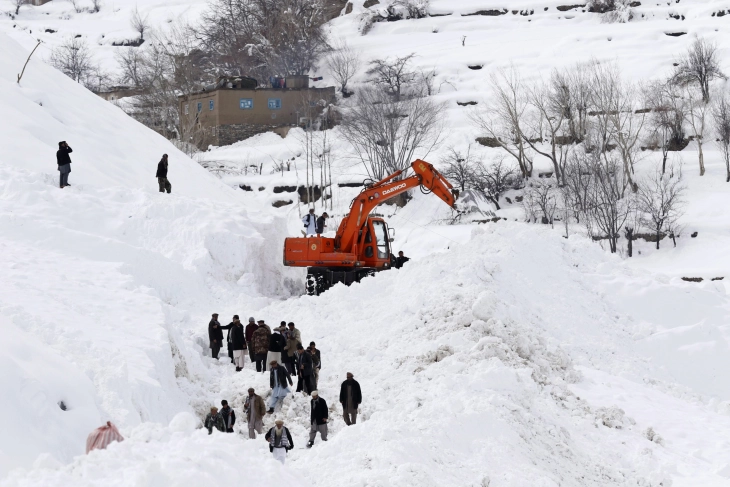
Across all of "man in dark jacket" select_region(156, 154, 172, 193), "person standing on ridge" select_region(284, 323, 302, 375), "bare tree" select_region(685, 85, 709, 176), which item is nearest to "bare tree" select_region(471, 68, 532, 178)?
"bare tree" select_region(685, 85, 709, 176)

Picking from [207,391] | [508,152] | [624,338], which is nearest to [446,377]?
[207,391]

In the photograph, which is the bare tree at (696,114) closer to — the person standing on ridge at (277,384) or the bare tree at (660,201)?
the bare tree at (660,201)

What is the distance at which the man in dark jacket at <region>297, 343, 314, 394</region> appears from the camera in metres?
14.9

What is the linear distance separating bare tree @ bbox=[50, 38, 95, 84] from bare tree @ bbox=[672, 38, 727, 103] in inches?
1870

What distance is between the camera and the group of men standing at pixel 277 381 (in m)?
12.6

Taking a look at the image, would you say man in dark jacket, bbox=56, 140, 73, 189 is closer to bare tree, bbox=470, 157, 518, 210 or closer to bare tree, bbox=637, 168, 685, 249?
bare tree, bbox=637, 168, 685, 249

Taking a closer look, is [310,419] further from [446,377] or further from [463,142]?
[463,142]

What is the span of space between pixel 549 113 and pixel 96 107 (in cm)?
2657

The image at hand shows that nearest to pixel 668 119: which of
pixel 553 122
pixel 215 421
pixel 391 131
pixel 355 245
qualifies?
pixel 553 122

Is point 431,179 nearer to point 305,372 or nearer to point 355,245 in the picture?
point 355,245

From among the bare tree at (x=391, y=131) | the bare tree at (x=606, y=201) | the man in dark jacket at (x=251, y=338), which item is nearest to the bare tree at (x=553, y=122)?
the bare tree at (x=606, y=201)

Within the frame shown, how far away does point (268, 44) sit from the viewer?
68000mm

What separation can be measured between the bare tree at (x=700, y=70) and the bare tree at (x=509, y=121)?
8.50 m

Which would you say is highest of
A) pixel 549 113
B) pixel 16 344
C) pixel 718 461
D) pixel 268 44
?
pixel 268 44
